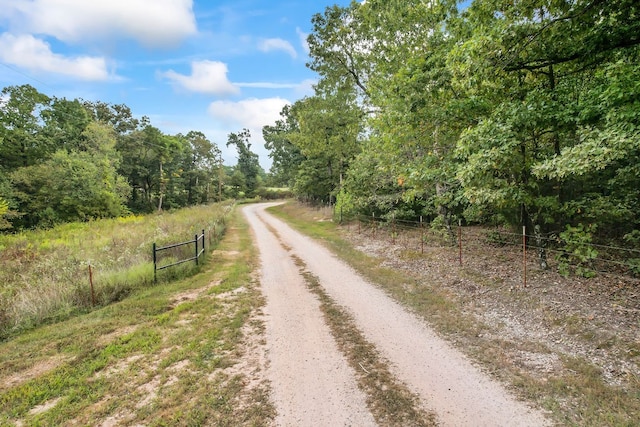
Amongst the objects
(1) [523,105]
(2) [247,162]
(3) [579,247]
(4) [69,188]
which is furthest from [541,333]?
(2) [247,162]

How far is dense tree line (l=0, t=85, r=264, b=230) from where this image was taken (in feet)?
82.0

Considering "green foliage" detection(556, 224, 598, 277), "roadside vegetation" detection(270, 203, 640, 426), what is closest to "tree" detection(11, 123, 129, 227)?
"roadside vegetation" detection(270, 203, 640, 426)

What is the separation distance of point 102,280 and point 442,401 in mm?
8132

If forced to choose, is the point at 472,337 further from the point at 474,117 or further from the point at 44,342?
the point at 44,342

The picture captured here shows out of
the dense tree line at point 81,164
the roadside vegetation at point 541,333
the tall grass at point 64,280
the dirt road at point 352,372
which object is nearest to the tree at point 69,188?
the dense tree line at point 81,164

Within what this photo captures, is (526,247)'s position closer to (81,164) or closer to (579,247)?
(579,247)

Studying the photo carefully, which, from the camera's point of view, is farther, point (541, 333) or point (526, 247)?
point (526, 247)

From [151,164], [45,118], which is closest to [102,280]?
[45,118]

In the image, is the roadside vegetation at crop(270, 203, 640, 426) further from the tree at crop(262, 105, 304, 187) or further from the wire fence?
the tree at crop(262, 105, 304, 187)

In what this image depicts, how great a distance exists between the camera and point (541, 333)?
506cm

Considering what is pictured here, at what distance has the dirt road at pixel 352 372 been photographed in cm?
335

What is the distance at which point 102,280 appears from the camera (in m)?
7.82

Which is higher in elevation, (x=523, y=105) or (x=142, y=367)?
(x=523, y=105)

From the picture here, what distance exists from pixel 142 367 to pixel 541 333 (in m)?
6.24
